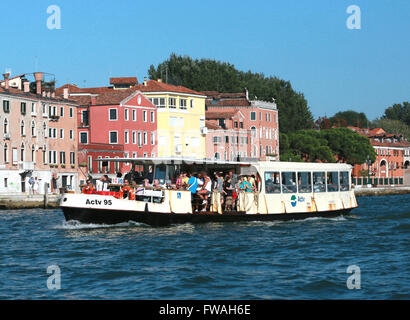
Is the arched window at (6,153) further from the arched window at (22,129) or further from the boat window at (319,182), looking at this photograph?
the boat window at (319,182)

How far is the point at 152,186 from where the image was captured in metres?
26.8

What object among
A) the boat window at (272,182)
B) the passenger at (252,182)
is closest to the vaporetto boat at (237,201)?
the boat window at (272,182)

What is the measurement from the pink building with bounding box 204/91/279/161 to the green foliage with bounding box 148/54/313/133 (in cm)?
260

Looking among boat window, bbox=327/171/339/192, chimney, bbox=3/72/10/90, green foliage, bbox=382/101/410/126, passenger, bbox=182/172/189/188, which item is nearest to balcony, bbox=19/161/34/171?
chimney, bbox=3/72/10/90

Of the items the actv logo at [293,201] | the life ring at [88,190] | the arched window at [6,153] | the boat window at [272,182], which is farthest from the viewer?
the arched window at [6,153]

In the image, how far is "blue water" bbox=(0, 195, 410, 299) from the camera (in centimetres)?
1488

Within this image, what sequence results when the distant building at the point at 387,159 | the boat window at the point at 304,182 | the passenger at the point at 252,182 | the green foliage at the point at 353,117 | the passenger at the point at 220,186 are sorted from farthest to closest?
the green foliage at the point at 353,117
the distant building at the point at 387,159
the boat window at the point at 304,182
the passenger at the point at 252,182
the passenger at the point at 220,186

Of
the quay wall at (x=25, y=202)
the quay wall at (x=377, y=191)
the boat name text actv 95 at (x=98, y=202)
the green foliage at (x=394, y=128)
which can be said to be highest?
the green foliage at (x=394, y=128)

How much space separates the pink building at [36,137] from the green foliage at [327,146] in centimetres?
3203

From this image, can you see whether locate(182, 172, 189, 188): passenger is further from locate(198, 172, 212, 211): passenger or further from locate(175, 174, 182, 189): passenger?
locate(198, 172, 212, 211): passenger

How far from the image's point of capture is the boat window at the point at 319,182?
105ft

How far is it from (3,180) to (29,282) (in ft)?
153

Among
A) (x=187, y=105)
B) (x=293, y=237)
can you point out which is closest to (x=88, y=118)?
(x=187, y=105)

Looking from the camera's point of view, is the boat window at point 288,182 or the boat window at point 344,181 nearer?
the boat window at point 288,182
